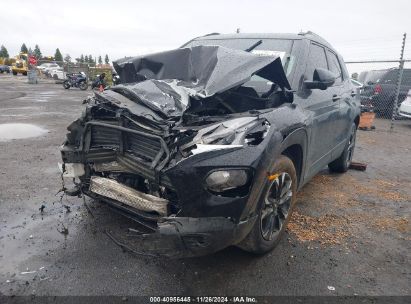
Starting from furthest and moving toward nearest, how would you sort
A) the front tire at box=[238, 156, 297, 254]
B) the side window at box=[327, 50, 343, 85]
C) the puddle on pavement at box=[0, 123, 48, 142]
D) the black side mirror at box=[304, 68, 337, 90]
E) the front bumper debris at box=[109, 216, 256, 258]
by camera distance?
the puddle on pavement at box=[0, 123, 48, 142] < the side window at box=[327, 50, 343, 85] < the black side mirror at box=[304, 68, 337, 90] < the front tire at box=[238, 156, 297, 254] < the front bumper debris at box=[109, 216, 256, 258]

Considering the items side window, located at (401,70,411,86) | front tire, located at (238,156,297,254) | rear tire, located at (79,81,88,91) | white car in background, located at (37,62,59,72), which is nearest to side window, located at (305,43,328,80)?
front tire, located at (238,156,297,254)

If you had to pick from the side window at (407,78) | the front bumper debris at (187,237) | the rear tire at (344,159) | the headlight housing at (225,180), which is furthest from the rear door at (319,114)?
the side window at (407,78)

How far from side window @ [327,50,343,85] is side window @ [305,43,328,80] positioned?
27 centimetres

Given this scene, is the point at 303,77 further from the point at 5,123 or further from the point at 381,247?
the point at 5,123

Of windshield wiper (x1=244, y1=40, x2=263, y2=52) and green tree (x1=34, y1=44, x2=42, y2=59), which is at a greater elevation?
green tree (x1=34, y1=44, x2=42, y2=59)

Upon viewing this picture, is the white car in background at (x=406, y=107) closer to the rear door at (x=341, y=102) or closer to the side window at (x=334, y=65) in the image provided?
the rear door at (x=341, y=102)

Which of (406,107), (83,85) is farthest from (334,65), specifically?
(83,85)

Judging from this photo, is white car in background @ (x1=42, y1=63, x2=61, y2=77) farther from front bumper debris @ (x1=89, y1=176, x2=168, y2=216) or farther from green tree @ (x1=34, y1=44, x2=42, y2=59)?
green tree @ (x1=34, y1=44, x2=42, y2=59)

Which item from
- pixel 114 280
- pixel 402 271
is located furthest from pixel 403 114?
pixel 114 280

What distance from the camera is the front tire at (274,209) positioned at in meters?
2.76

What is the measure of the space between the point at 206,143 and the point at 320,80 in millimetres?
1690

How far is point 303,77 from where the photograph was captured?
12.0 ft

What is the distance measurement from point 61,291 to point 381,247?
9.50 feet

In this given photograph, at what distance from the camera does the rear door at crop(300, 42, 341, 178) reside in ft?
11.9
